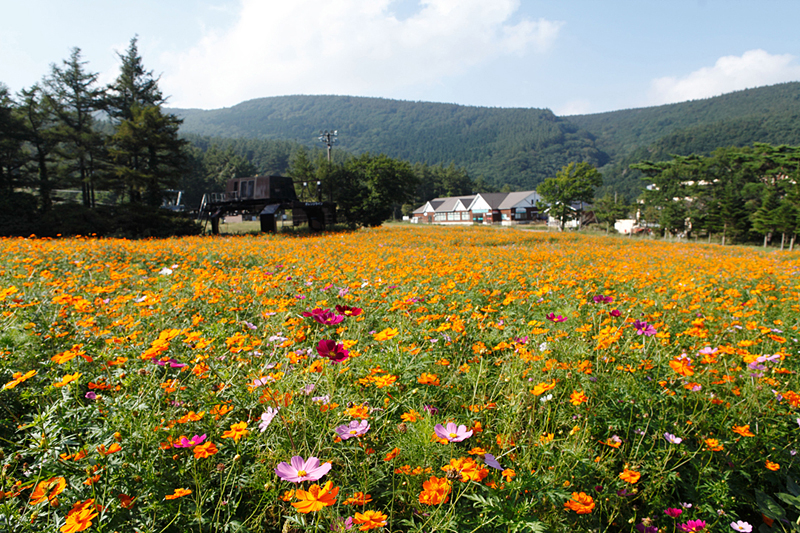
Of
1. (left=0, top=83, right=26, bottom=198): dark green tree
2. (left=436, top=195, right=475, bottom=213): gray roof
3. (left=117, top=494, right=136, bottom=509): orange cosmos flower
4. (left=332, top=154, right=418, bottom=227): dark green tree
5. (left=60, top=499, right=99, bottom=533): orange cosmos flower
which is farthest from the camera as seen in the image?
(left=436, top=195, right=475, bottom=213): gray roof

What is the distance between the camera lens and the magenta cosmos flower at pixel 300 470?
1.31 meters

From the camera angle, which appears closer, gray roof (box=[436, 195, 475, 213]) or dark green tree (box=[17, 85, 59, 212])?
dark green tree (box=[17, 85, 59, 212])

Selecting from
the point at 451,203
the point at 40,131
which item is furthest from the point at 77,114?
the point at 451,203

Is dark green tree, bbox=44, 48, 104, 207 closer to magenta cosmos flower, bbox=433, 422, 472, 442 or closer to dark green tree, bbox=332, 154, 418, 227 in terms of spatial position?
dark green tree, bbox=332, 154, 418, 227

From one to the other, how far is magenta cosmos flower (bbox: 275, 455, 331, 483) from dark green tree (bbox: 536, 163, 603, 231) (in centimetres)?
6382

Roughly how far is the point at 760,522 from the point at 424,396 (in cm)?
203

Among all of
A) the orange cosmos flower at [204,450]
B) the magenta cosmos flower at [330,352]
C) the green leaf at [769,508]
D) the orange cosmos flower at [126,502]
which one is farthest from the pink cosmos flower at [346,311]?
the green leaf at [769,508]

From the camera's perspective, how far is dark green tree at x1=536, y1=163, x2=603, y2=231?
6031 cm

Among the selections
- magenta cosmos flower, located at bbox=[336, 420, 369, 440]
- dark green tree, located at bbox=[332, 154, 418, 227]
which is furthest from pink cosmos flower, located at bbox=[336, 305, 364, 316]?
dark green tree, located at bbox=[332, 154, 418, 227]

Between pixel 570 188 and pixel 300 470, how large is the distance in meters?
66.7

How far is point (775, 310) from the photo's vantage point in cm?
507

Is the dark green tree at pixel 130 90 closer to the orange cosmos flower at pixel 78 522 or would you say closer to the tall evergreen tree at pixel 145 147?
the tall evergreen tree at pixel 145 147

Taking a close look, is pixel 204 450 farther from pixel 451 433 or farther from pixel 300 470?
pixel 451 433

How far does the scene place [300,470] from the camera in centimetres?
140
